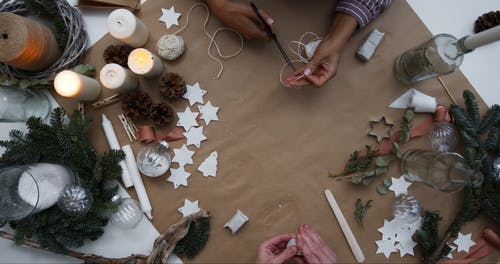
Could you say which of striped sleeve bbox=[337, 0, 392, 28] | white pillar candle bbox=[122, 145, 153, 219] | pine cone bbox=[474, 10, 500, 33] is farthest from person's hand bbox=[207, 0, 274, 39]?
pine cone bbox=[474, 10, 500, 33]

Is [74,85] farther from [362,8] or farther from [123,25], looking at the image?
[362,8]

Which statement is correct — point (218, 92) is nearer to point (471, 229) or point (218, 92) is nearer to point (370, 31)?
point (370, 31)

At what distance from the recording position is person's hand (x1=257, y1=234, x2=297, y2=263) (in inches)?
30.5

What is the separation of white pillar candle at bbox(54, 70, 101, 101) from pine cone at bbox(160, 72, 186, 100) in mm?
171

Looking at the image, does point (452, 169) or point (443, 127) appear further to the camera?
point (443, 127)

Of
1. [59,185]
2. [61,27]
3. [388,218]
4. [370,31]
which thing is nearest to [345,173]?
[388,218]

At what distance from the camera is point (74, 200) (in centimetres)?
77

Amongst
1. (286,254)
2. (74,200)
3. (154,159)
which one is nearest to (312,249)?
(286,254)

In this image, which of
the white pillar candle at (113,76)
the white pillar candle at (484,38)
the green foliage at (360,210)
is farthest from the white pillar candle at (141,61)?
the white pillar candle at (484,38)

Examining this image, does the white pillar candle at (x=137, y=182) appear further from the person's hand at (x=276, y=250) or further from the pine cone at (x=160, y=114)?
the person's hand at (x=276, y=250)

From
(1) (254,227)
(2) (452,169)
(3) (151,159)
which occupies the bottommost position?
(1) (254,227)

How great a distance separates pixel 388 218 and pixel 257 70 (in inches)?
19.3

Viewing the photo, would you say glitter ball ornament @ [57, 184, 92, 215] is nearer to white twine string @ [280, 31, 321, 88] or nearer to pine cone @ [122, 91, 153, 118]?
pine cone @ [122, 91, 153, 118]

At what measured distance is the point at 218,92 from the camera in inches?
35.2
